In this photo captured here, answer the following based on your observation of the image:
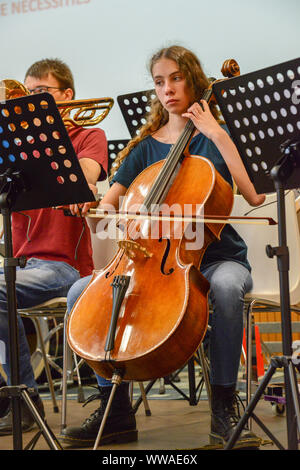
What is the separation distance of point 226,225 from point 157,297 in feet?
1.45

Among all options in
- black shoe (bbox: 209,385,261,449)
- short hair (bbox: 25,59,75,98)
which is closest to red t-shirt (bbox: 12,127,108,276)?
A: short hair (bbox: 25,59,75,98)

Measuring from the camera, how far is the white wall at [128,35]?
3637 millimetres

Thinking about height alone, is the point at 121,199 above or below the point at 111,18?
below

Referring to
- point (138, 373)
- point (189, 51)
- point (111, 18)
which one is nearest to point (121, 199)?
point (189, 51)

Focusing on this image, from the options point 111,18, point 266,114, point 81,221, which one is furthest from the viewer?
point 111,18

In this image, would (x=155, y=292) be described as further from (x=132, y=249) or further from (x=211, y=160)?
(x=211, y=160)

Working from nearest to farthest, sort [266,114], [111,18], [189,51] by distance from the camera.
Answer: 1. [266,114]
2. [189,51]
3. [111,18]

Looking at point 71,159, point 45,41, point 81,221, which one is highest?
point 45,41

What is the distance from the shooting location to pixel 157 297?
4.90 feet

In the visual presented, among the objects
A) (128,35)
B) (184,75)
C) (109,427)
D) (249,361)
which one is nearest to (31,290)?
(109,427)

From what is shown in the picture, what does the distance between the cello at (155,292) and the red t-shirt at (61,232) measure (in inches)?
16.5

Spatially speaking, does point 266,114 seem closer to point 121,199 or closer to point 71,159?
point 71,159
